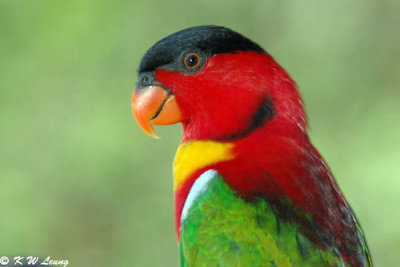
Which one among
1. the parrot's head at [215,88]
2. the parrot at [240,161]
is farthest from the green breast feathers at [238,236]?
the parrot's head at [215,88]

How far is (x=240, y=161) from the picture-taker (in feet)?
4.63

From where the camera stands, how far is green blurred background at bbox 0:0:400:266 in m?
3.44

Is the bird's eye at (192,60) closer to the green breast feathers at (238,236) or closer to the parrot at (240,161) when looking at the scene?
the parrot at (240,161)

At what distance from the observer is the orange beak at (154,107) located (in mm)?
1548

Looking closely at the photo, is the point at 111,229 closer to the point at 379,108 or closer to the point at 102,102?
the point at 102,102

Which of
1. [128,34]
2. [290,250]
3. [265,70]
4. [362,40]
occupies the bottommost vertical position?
[290,250]

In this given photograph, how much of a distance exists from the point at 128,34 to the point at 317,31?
44.1 inches

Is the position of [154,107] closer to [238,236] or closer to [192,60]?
[192,60]

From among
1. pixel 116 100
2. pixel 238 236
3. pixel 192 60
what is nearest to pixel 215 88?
pixel 192 60

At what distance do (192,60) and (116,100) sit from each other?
6.80ft

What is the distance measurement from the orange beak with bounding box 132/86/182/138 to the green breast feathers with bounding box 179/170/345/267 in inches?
11.2

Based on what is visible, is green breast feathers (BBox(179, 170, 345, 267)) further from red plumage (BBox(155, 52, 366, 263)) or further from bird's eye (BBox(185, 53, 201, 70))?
bird's eye (BBox(185, 53, 201, 70))

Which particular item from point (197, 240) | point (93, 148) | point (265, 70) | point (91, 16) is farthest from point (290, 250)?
point (91, 16)

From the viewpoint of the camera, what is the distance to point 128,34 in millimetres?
3531
